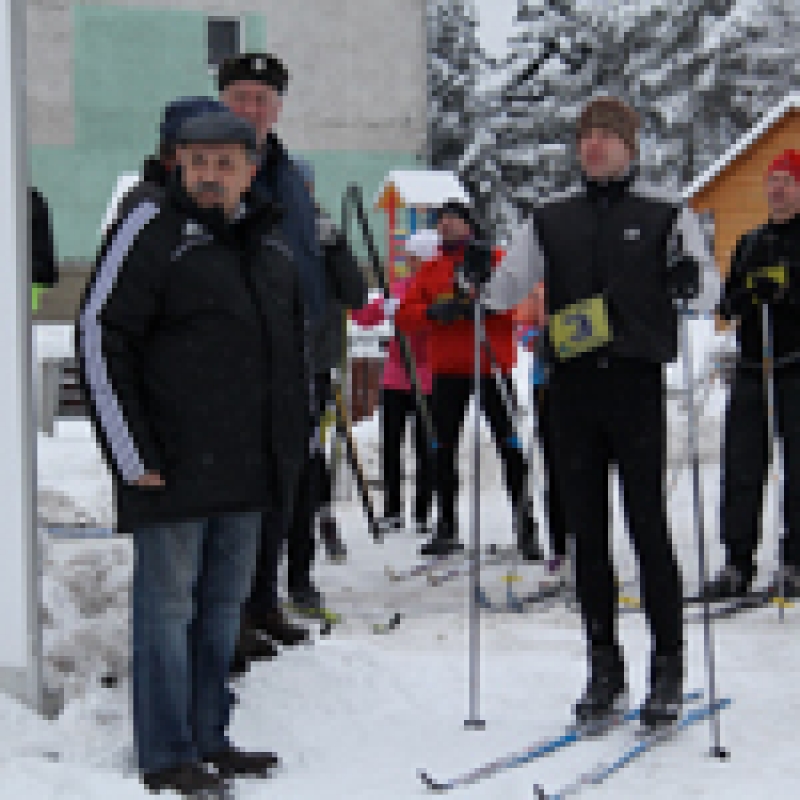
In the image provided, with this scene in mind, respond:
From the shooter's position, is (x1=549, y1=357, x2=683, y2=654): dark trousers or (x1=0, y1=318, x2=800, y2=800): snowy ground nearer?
(x1=0, y1=318, x2=800, y2=800): snowy ground

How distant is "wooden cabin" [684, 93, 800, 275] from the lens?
23.8 meters

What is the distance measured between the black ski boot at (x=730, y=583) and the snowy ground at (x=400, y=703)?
326 millimetres

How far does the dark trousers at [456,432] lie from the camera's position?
773 cm

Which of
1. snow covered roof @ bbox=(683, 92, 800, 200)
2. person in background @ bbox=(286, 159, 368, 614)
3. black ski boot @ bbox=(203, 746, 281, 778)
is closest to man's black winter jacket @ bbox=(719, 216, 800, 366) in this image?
person in background @ bbox=(286, 159, 368, 614)

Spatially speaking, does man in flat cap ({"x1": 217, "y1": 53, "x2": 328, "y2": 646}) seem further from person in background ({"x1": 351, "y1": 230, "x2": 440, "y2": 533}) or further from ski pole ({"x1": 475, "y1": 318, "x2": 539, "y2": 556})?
person in background ({"x1": 351, "y1": 230, "x2": 440, "y2": 533})

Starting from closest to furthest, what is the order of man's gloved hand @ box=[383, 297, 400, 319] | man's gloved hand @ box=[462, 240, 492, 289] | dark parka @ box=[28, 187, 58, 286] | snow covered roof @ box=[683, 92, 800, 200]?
man's gloved hand @ box=[462, 240, 492, 289] → dark parka @ box=[28, 187, 58, 286] → man's gloved hand @ box=[383, 297, 400, 319] → snow covered roof @ box=[683, 92, 800, 200]

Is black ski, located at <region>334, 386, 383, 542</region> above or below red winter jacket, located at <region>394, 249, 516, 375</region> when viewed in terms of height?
below

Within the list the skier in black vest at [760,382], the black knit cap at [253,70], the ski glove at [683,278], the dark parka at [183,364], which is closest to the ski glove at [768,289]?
the skier in black vest at [760,382]

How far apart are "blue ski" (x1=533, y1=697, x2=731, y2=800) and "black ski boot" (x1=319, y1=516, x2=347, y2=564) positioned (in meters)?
3.61

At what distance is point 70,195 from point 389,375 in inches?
608

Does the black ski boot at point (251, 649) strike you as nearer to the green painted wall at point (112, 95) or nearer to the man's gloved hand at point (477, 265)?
the man's gloved hand at point (477, 265)

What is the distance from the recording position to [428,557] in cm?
805

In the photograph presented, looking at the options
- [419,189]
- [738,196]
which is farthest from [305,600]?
[738,196]

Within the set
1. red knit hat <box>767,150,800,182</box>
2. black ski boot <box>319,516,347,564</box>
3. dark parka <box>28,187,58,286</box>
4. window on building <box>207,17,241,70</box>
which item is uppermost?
window on building <box>207,17,241,70</box>
